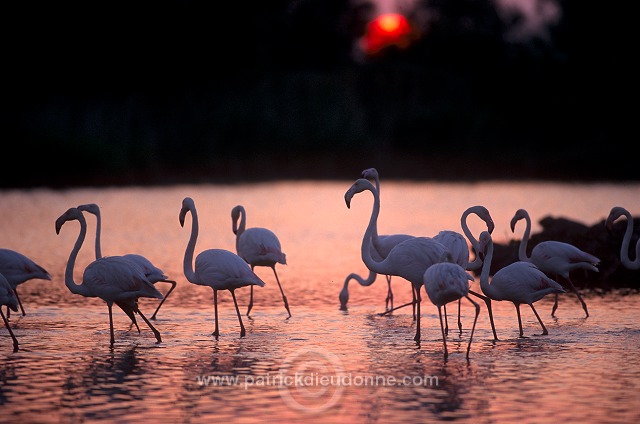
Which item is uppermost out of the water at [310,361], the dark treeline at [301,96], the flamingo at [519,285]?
the dark treeline at [301,96]

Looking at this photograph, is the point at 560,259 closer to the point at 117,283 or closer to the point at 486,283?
the point at 486,283

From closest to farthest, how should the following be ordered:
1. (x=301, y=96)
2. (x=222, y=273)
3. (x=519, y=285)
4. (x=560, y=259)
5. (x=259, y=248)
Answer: (x=519, y=285) → (x=222, y=273) → (x=560, y=259) → (x=259, y=248) → (x=301, y=96)

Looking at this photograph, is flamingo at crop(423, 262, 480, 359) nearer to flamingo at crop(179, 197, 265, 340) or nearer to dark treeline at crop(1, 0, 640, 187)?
flamingo at crop(179, 197, 265, 340)

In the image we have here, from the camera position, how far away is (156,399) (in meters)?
8.39

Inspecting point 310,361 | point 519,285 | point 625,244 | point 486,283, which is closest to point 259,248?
point 486,283

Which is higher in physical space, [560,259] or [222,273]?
[560,259]

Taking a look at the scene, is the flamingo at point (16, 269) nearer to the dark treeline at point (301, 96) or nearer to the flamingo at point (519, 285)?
the flamingo at point (519, 285)

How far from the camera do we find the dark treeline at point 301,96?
4312 cm

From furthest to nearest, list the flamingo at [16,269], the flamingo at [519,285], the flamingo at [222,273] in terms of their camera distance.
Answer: the flamingo at [16,269] → the flamingo at [222,273] → the flamingo at [519,285]

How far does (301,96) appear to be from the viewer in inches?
1858

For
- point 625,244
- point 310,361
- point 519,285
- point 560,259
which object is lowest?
point 310,361

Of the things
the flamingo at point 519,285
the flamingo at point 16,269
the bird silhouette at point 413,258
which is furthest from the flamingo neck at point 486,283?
the flamingo at point 16,269

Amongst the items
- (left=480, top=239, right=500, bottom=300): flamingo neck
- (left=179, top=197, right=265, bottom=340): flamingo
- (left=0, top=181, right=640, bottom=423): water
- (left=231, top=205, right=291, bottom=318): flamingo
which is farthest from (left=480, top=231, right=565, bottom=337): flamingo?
(left=231, top=205, right=291, bottom=318): flamingo

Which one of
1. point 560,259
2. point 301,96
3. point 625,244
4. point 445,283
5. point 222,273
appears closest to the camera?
point 445,283
